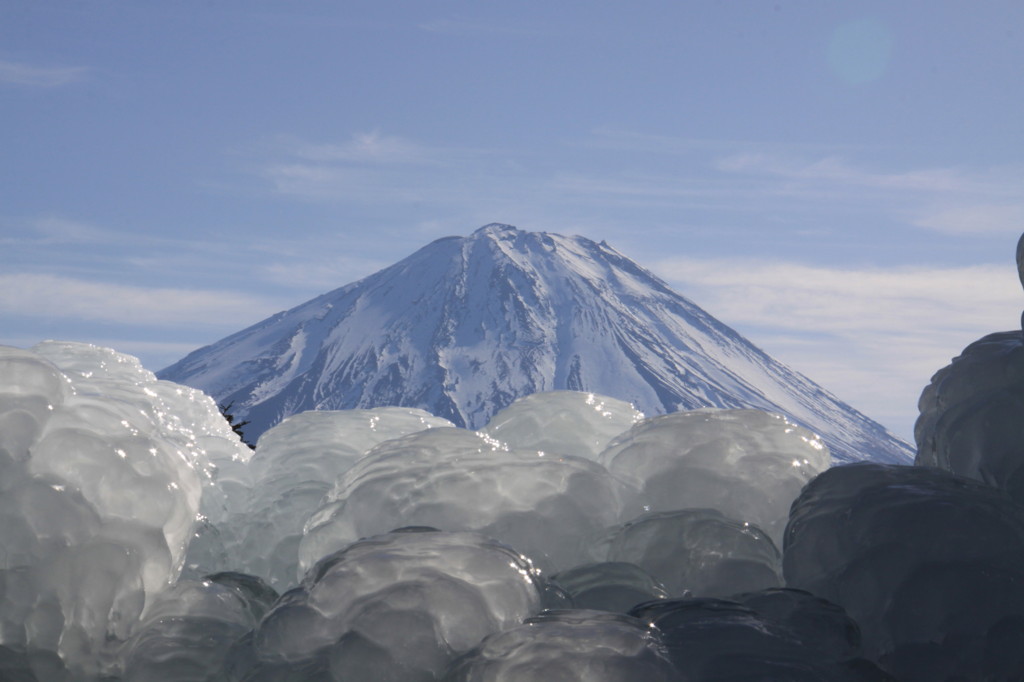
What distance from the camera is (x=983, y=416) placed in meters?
2.26

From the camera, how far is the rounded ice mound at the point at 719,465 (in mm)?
2434

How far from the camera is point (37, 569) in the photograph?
2.04 meters

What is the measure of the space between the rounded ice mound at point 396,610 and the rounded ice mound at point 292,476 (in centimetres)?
75

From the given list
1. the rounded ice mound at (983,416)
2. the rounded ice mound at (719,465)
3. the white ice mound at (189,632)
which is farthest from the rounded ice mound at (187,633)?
the rounded ice mound at (983,416)

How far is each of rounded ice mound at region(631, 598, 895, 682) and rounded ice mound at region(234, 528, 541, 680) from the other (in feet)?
0.84

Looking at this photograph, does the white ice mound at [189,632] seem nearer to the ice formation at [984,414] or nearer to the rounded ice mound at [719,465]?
the rounded ice mound at [719,465]

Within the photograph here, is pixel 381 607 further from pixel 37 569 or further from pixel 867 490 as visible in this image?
pixel 867 490

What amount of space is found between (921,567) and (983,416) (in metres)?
0.62

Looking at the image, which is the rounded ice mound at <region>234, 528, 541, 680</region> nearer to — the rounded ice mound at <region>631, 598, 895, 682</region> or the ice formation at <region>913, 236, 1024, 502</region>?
the rounded ice mound at <region>631, 598, 895, 682</region>

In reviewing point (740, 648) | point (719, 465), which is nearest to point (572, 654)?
point (740, 648)

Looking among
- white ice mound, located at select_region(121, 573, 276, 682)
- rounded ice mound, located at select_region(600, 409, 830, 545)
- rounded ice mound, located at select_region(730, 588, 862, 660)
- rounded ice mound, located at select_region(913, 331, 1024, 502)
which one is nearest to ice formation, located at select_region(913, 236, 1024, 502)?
rounded ice mound, located at select_region(913, 331, 1024, 502)

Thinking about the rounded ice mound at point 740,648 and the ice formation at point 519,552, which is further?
the ice formation at point 519,552

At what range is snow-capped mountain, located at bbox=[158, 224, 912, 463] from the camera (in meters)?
173

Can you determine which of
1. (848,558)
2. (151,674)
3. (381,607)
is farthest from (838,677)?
(151,674)
